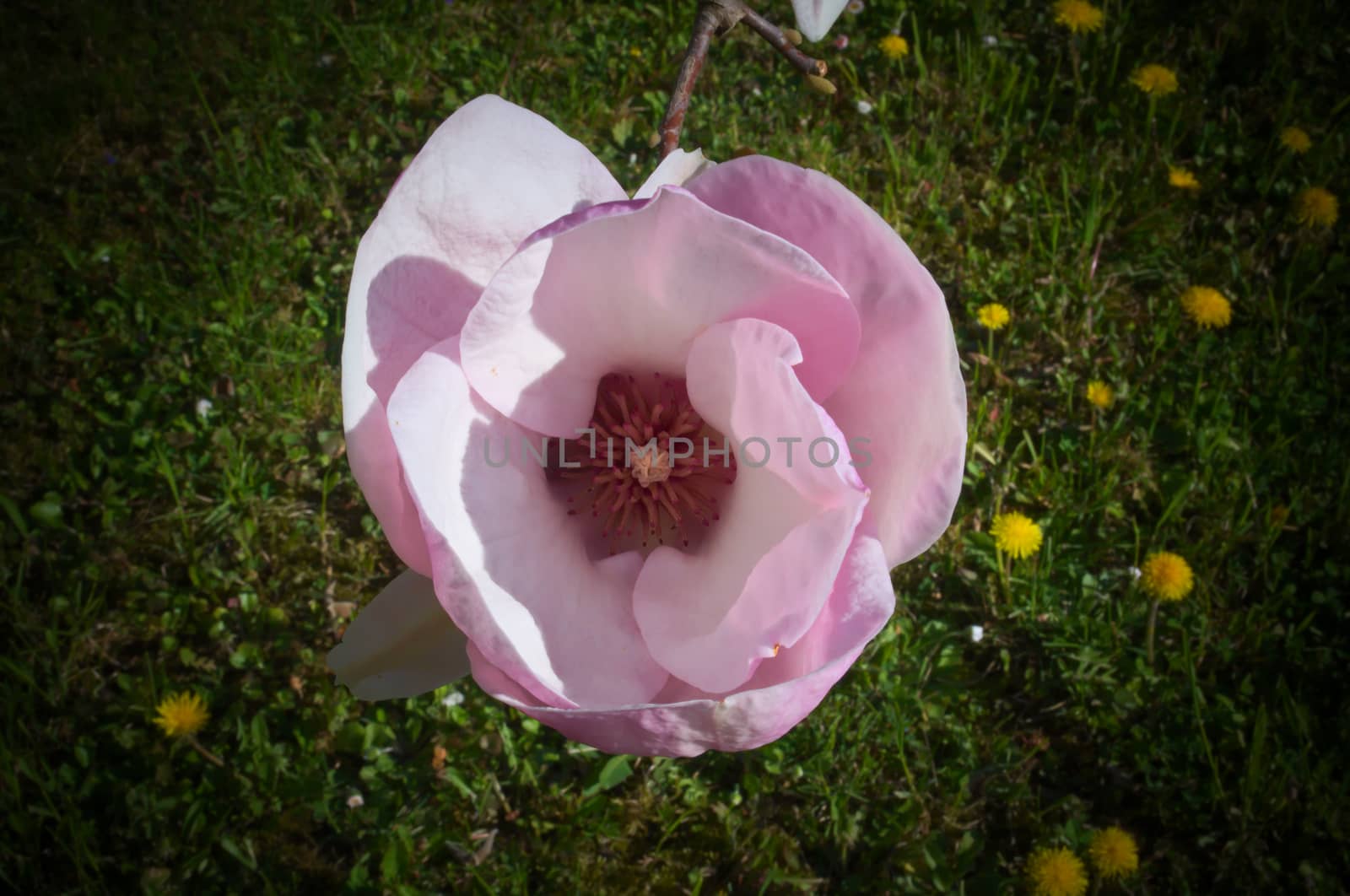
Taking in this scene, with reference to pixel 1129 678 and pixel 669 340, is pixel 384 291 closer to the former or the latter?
pixel 669 340

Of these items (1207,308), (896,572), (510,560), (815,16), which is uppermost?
(815,16)

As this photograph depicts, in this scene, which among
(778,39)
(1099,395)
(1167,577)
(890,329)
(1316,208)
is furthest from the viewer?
(1316,208)

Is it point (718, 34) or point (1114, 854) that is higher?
point (718, 34)

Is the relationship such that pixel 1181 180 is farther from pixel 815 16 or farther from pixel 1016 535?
pixel 815 16

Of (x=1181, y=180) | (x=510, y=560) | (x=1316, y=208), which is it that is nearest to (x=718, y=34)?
(x=510, y=560)

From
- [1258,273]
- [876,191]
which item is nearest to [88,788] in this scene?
[876,191]

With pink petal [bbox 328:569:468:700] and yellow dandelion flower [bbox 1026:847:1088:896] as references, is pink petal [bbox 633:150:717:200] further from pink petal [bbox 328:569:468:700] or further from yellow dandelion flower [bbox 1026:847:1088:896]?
yellow dandelion flower [bbox 1026:847:1088:896]

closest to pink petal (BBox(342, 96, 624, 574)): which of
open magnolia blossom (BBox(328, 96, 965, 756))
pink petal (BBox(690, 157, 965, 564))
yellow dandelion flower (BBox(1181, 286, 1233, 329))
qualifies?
open magnolia blossom (BBox(328, 96, 965, 756))
